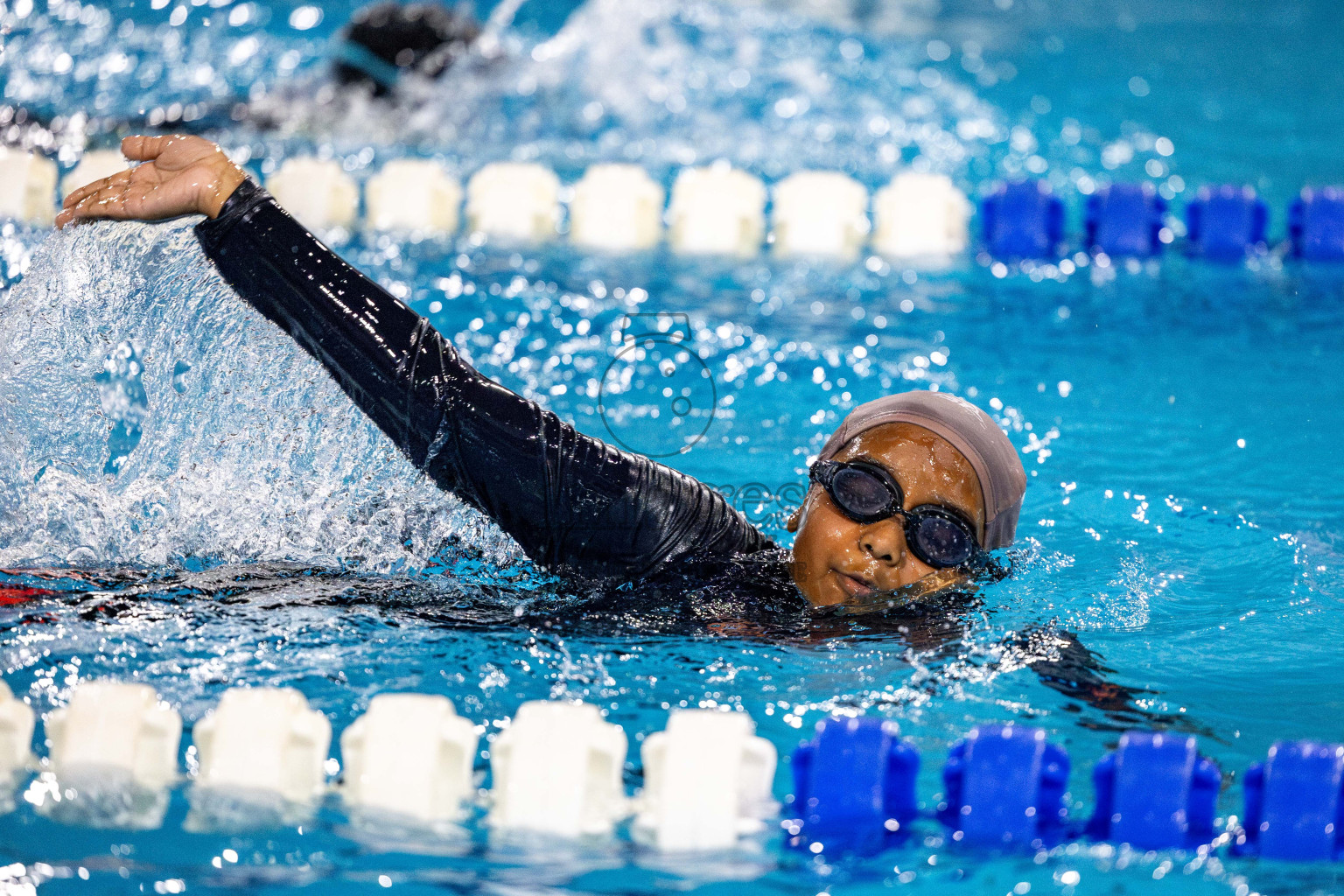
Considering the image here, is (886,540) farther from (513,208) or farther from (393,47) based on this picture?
(393,47)

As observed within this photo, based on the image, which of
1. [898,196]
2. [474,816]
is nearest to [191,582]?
[474,816]

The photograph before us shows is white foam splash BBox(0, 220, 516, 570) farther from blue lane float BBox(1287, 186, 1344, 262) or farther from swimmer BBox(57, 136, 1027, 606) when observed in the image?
blue lane float BBox(1287, 186, 1344, 262)

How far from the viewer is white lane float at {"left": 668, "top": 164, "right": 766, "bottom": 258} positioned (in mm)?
5398

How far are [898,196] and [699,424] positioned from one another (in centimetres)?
202

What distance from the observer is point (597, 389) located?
4148 millimetres

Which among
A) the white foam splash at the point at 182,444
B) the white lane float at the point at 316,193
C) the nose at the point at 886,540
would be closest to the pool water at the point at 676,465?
the white foam splash at the point at 182,444

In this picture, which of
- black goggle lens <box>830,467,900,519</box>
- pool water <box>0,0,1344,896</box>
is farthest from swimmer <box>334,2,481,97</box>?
black goggle lens <box>830,467,900,519</box>

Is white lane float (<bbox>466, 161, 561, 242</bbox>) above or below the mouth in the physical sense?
above

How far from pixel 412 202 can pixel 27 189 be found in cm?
135

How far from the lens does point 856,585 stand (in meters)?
2.60

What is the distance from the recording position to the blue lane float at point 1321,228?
A: 18.3 feet

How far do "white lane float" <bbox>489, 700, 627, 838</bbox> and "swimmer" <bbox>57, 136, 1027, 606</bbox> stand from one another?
53 cm

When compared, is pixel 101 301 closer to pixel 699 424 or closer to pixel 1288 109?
pixel 699 424

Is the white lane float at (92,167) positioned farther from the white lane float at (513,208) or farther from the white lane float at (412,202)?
the white lane float at (513,208)
